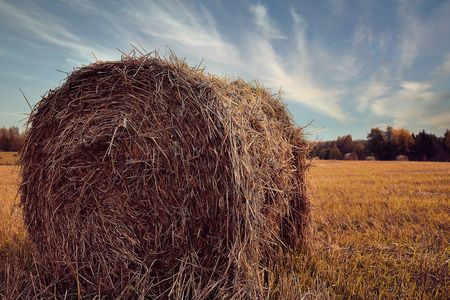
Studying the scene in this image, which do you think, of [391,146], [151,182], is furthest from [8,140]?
[391,146]

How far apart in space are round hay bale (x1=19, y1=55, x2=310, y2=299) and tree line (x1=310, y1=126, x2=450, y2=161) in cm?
4590

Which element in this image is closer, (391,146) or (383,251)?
(383,251)

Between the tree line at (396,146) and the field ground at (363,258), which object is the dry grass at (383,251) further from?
the tree line at (396,146)

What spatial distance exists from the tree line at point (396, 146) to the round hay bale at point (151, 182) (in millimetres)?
45903

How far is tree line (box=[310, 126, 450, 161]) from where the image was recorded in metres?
43.9

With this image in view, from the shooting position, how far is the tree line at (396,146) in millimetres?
43938

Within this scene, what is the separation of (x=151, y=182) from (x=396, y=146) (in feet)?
182

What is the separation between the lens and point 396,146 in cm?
4809

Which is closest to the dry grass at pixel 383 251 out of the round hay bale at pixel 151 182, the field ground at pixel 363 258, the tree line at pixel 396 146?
A: the field ground at pixel 363 258

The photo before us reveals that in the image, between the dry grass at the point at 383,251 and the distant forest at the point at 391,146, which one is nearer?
the dry grass at the point at 383,251

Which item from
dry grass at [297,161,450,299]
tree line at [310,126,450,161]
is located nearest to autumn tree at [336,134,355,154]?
tree line at [310,126,450,161]

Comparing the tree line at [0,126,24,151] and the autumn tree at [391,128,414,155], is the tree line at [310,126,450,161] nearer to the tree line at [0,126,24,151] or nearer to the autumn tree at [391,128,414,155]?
the autumn tree at [391,128,414,155]

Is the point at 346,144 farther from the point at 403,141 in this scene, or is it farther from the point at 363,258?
the point at 363,258

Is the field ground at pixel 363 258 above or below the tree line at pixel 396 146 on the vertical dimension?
below
